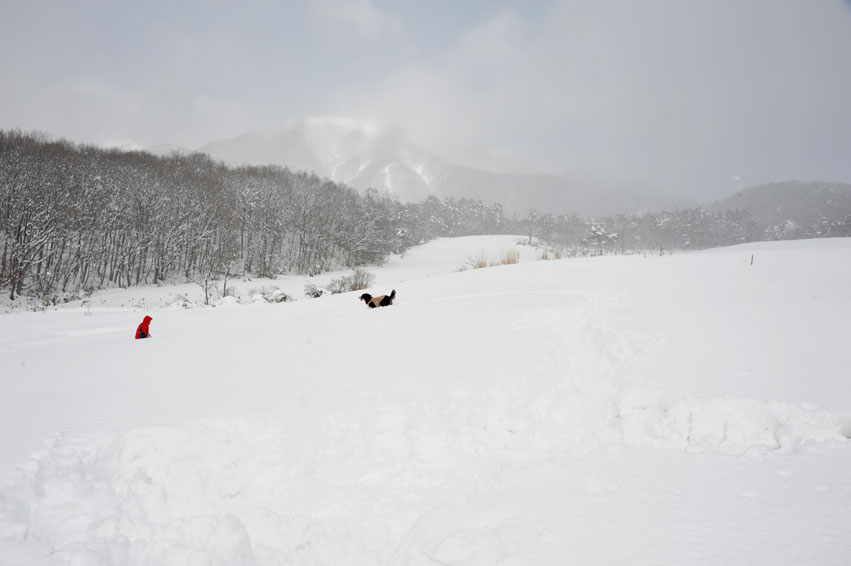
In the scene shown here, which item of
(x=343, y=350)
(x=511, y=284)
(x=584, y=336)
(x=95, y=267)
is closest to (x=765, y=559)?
(x=584, y=336)

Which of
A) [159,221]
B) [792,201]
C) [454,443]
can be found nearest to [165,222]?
[159,221]

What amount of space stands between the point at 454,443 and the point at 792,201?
7688 inches

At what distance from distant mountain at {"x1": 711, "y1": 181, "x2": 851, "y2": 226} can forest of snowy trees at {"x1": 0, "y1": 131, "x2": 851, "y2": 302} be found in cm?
9602

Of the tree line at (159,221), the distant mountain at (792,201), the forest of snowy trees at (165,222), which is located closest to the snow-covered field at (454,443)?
the forest of snowy trees at (165,222)

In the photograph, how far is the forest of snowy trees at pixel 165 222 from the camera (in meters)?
30.0

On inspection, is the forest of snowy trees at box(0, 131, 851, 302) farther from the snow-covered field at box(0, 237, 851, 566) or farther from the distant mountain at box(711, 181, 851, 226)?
the distant mountain at box(711, 181, 851, 226)

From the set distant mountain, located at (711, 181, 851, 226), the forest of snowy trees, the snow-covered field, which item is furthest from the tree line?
distant mountain, located at (711, 181, 851, 226)

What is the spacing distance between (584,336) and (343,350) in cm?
337

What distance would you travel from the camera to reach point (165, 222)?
3975 cm

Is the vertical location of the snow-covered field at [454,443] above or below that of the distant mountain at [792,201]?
below

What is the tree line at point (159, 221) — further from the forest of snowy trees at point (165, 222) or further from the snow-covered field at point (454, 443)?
the snow-covered field at point (454, 443)

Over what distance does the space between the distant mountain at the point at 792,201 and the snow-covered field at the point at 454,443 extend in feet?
465

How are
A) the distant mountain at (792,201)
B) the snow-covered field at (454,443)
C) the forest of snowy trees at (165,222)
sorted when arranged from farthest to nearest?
the distant mountain at (792,201) → the forest of snowy trees at (165,222) → the snow-covered field at (454,443)

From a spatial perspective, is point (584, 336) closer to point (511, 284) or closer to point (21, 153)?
point (511, 284)
